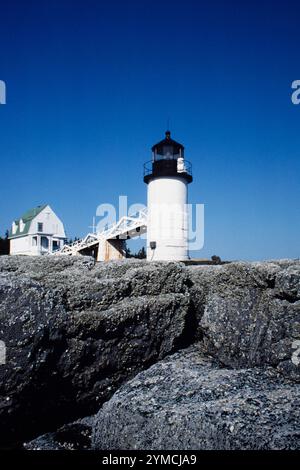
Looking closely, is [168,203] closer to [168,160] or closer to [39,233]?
[168,160]

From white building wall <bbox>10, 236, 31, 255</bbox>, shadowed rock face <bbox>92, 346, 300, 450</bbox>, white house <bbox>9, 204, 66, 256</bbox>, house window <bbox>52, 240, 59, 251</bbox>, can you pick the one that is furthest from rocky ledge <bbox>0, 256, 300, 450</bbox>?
white building wall <bbox>10, 236, 31, 255</bbox>

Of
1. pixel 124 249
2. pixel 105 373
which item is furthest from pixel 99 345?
pixel 124 249

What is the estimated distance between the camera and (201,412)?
381 centimetres

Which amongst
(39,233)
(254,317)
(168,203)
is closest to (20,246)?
(39,233)

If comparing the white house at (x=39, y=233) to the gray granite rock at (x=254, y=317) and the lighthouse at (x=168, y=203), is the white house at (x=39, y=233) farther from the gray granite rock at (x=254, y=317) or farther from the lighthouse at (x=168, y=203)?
the gray granite rock at (x=254, y=317)

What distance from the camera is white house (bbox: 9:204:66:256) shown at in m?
42.8

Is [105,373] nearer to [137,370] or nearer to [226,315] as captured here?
[137,370]

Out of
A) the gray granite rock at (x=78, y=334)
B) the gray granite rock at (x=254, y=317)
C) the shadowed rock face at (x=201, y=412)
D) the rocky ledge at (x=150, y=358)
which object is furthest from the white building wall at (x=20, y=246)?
the shadowed rock face at (x=201, y=412)

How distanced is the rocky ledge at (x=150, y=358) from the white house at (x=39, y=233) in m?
37.9

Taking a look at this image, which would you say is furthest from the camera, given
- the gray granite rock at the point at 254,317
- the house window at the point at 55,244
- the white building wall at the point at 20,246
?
the house window at the point at 55,244

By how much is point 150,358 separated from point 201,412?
1.71m

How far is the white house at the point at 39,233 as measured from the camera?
42.8 meters

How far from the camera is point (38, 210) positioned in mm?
44125

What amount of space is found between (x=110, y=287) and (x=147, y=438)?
2244 mm
